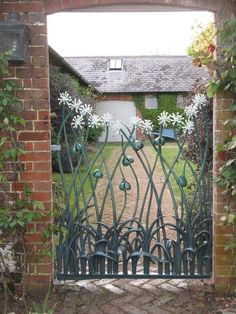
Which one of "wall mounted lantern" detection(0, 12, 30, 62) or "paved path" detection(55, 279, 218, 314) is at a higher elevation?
"wall mounted lantern" detection(0, 12, 30, 62)

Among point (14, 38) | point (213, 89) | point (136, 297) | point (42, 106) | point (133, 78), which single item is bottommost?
point (136, 297)

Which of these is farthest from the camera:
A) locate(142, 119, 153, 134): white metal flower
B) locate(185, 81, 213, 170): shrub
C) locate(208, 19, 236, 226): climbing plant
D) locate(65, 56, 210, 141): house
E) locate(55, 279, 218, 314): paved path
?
locate(65, 56, 210, 141): house

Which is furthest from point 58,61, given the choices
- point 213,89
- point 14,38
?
point 213,89

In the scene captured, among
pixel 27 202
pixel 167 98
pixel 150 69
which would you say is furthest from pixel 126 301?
pixel 150 69

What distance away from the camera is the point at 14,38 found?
116 inches

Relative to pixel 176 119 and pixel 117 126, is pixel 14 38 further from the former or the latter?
pixel 176 119

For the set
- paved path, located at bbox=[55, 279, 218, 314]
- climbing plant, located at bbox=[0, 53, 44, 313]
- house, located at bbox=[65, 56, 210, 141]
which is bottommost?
paved path, located at bbox=[55, 279, 218, 314]

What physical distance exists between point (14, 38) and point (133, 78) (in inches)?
935

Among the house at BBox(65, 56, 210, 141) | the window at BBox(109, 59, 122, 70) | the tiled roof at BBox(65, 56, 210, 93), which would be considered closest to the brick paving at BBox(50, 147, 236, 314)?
the house at BBox(65, 56, 210, 141)

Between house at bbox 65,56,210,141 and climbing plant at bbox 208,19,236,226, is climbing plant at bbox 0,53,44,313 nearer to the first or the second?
climbing plant at bbox 208,19,236,226

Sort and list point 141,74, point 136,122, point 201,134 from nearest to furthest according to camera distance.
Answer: point 136,122 < point 201,134 < point 141,74

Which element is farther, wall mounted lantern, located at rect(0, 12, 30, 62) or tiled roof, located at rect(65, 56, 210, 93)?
tiled roof, located at rect(65, 56, 210, 93)

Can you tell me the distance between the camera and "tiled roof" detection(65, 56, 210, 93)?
25328mm

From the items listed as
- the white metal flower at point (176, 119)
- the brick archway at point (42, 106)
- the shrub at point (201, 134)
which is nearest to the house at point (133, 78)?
the shrub at point (201, 134)
